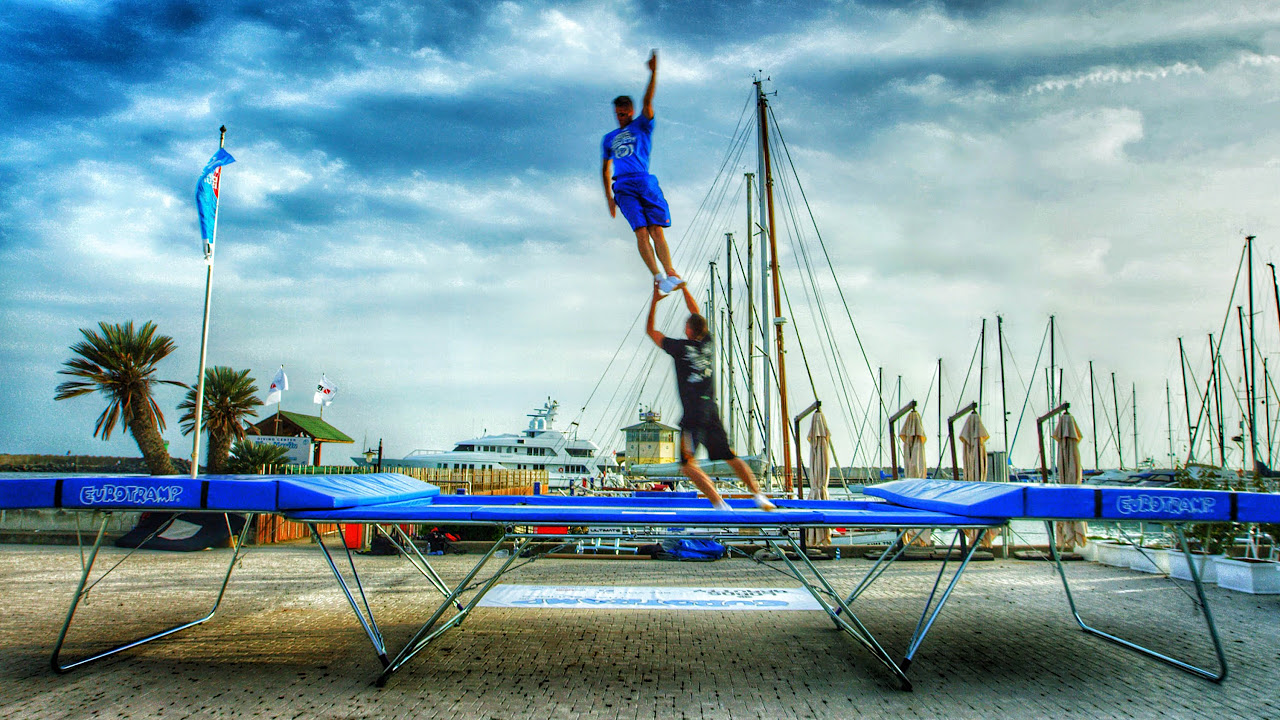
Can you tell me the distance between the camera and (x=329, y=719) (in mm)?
4355

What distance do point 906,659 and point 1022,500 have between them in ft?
4.79

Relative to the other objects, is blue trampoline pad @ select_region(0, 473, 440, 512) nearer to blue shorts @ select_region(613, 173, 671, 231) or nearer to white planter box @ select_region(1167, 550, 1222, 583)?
blue shorts @ select_region(613, 173, 671, 231)

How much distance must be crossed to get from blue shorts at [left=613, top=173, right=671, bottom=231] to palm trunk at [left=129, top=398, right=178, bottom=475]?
18818 mm

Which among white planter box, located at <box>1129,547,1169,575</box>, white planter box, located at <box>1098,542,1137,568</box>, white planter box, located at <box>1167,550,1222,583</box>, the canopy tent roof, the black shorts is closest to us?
the black shorts

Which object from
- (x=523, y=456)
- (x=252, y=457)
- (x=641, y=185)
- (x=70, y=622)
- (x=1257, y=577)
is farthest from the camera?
(x=523, y=456)

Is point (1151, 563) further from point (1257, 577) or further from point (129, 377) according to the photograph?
point (129, 377)

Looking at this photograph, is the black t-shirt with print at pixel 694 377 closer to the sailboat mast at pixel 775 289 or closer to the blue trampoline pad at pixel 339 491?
the blue trampoline pad at pixel 339 491

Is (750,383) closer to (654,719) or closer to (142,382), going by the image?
(654,719)

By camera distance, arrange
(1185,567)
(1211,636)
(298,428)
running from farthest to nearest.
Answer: (298,428) < (1185,567) < (1211,636)

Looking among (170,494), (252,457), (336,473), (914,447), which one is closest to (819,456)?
(914,447)

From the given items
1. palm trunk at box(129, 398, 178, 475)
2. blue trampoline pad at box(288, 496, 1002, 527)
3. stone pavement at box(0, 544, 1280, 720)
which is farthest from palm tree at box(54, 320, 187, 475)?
blue trampoline pad at box(288, 496, 1002, 527)

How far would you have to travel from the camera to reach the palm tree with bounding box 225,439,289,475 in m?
21.6

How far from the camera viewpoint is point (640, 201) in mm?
4746

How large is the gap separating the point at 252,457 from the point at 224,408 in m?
1.99
